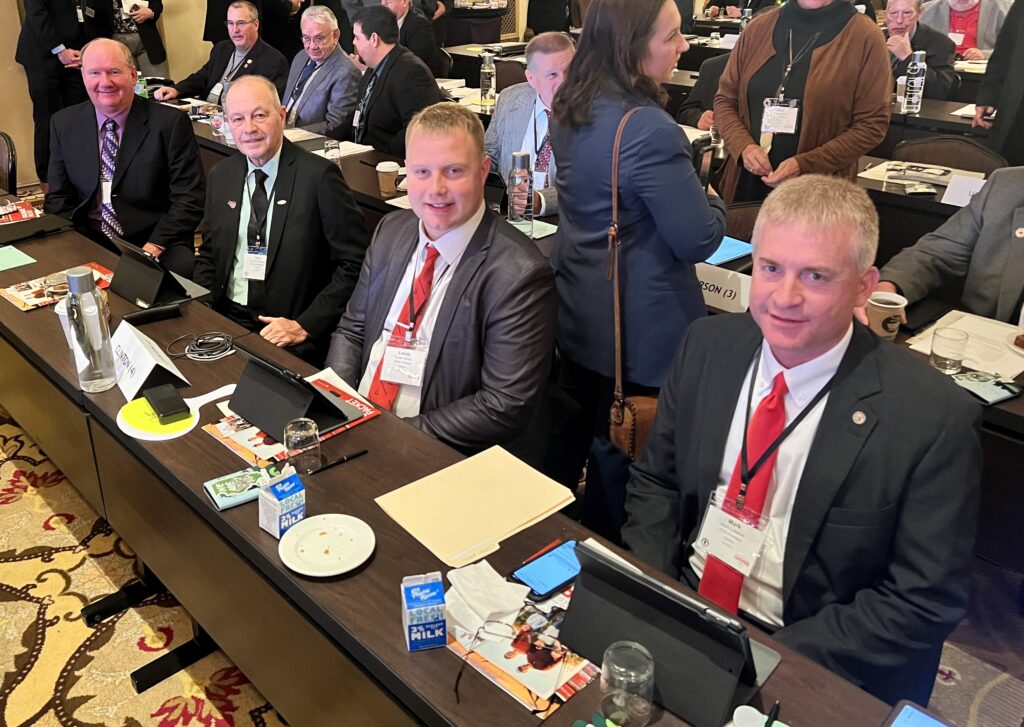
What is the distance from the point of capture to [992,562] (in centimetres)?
249

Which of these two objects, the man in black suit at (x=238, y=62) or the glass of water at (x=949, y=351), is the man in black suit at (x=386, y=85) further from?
the glass of water at (x=949, y=351)

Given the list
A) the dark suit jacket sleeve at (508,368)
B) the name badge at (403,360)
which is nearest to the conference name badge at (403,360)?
the name badge at (403,360)

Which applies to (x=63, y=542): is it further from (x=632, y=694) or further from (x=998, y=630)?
(x=998, y=630)

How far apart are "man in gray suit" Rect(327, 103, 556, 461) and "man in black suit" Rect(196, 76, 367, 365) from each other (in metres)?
0.75

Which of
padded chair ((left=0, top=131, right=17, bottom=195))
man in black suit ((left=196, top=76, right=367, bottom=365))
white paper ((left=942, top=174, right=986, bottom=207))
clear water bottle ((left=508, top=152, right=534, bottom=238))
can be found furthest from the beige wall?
white paper ((left=942, top=174, right=986, bottom=207))

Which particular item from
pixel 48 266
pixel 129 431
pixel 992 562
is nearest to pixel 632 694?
pixel 129 431

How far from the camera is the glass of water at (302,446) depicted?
174 centimetres

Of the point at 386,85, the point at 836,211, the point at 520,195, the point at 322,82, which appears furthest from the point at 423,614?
the point at 322,82

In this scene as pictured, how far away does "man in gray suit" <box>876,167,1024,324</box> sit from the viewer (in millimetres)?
2439

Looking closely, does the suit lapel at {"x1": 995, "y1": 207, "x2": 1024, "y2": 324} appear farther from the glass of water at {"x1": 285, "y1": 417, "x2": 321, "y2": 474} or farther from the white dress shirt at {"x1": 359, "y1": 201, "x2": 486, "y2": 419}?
the glass of water at {"x1": 285, "y1": 417, "x2": 321, "y2": 474}

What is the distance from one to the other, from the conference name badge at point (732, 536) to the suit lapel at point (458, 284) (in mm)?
867

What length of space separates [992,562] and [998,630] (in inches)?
8.2

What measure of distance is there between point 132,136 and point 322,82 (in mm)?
1724

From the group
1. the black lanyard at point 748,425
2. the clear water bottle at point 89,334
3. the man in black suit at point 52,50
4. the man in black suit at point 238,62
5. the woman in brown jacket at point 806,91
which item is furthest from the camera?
the man in black suit at point 52,50
